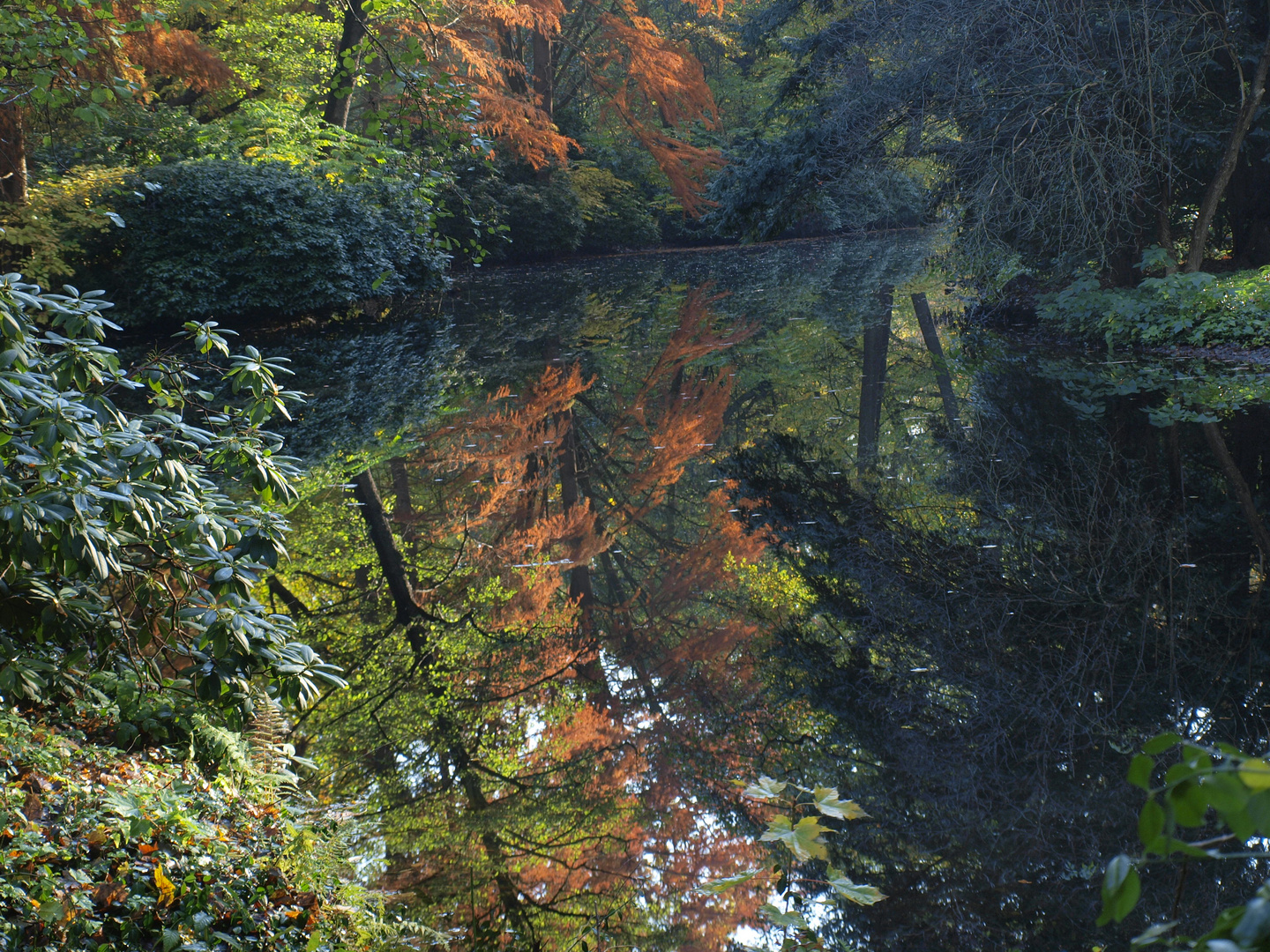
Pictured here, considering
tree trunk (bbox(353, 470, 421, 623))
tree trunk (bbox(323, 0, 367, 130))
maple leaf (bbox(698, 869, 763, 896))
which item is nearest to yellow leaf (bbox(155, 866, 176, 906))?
maple leaf (bbox(698, 869, 763, 896))

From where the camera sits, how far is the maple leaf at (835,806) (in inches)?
109

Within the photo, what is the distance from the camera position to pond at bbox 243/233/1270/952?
275cm

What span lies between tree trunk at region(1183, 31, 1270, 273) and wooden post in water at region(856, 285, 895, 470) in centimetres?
344

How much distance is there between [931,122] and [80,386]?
10.7 meters

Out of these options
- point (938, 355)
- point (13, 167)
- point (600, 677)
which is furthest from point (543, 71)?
point (600, 677)

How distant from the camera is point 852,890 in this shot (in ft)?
8.12

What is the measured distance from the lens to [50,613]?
271 cm

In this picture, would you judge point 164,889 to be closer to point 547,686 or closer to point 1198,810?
point 547,686

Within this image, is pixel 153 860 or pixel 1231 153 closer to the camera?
pixel 153 860

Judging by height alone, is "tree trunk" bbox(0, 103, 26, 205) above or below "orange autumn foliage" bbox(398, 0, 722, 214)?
below

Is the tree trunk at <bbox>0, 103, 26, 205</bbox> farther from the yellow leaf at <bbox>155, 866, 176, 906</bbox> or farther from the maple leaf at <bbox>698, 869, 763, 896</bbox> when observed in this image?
the maple leaf at <bbox>698, 869, 763, 896</bbox>

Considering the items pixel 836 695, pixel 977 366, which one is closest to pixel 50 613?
pixel 836 695

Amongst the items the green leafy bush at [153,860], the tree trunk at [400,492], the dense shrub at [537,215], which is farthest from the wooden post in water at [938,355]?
the dense shrub at [537,215]

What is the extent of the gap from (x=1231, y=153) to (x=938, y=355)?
3.53m
